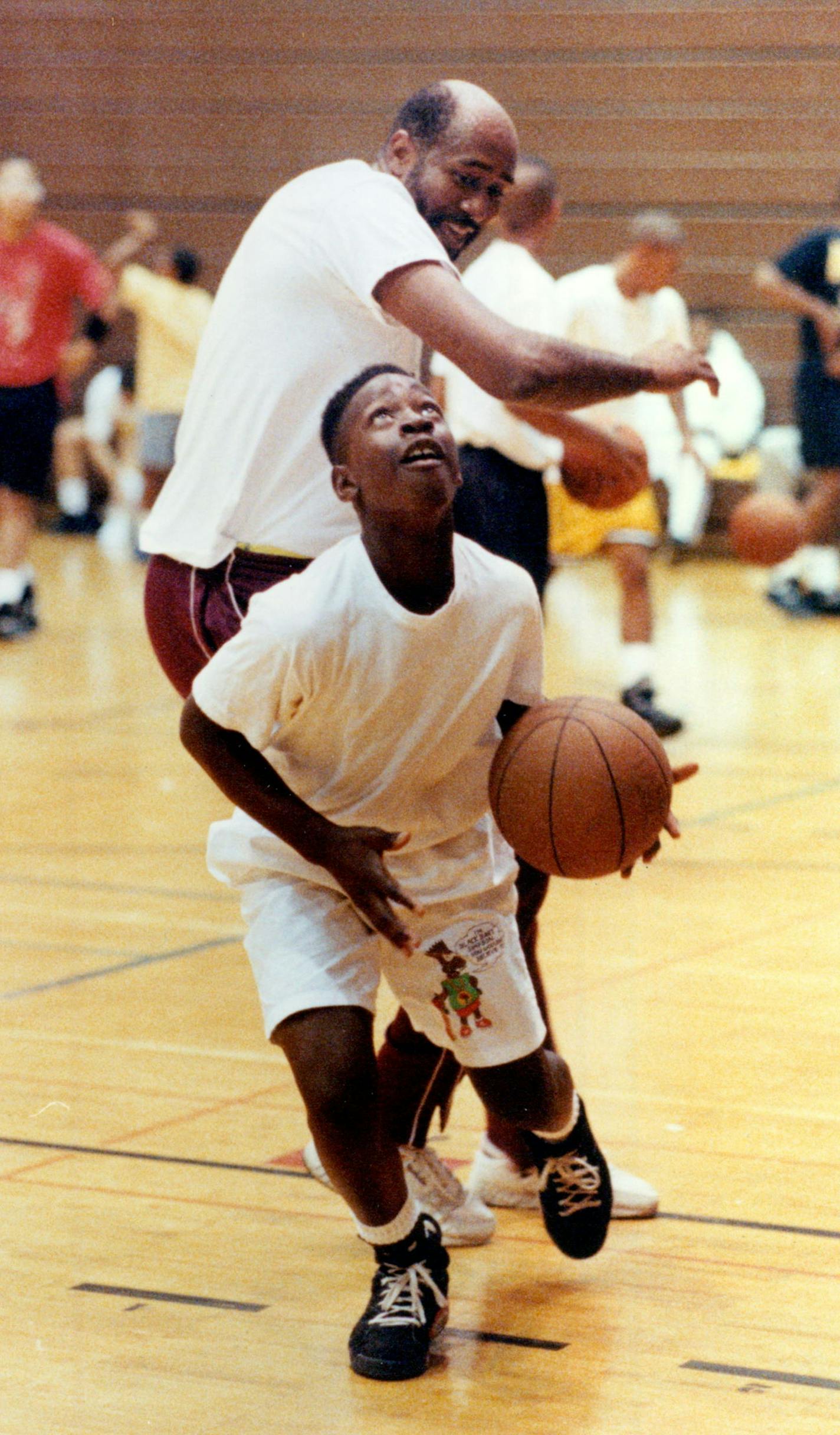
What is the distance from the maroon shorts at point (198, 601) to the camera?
110 inches

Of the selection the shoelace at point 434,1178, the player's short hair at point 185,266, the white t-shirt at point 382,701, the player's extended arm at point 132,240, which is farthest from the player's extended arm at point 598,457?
the player's extended arm at point 132,240

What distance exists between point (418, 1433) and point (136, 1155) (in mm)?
978

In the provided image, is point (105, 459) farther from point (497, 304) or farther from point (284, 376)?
point (284, 376)

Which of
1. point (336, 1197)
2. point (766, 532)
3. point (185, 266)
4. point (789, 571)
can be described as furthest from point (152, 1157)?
point (185, 266)

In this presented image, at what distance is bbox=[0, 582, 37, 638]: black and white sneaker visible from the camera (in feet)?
29.6

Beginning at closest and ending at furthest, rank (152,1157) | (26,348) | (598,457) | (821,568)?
(152,1157)
(598,457)
(26,348)
(821,568)

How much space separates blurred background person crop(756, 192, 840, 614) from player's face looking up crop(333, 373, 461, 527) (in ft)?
22.8

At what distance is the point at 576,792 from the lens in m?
2.54

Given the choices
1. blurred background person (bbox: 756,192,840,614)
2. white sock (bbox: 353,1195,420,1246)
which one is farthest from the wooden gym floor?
blurred background person (bbox: 756,192,840,614)

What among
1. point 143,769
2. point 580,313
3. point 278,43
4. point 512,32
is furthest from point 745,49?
point 143,769

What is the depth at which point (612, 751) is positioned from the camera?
259 centimetres

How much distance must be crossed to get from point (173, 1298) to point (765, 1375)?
2.36ft

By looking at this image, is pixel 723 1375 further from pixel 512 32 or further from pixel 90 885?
pixel 512 32

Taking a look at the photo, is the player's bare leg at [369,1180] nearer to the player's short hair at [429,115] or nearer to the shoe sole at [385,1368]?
the shoe sole at [385,1368]
